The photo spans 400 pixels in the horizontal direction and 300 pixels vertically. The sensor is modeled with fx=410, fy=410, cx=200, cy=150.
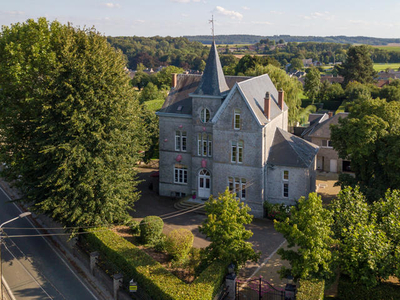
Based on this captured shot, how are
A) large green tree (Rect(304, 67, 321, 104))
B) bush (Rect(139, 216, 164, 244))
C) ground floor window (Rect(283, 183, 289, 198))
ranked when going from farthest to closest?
large green tree (Rect(304, 67, 321, 104)) → ground floor window (Rect(283, 183, 289, 198)) → bush (Rect(139, 216, 164, 244))

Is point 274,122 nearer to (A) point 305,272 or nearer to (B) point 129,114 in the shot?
(B) point 129,114

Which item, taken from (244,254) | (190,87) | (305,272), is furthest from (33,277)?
(190,87)

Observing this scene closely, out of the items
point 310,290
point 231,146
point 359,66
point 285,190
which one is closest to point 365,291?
point 310,290

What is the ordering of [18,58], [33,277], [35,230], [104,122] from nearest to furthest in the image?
[33,277], [104,122], [18,58], [35,230]

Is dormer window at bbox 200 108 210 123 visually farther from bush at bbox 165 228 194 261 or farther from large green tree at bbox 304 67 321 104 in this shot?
large green tree at bbox 304 67 321 104

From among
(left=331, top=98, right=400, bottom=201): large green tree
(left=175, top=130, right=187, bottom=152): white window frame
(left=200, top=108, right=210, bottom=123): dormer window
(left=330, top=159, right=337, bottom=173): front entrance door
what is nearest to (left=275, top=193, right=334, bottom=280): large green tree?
(left=331, top=98, right=400, bottom=201): large green tree

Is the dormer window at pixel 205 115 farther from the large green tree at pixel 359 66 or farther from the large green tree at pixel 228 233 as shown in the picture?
the large green tree at pixel 359 66
